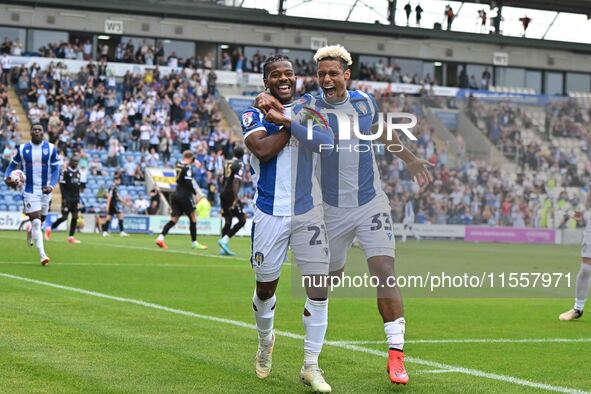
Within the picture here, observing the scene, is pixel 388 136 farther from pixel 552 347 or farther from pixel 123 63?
pixel 123 63

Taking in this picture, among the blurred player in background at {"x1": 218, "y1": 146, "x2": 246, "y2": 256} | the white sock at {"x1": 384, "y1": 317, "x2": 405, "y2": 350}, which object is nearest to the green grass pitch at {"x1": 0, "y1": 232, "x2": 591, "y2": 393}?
the white sock at {"x1": 384, "y1": 317, "x2": 405, "y2": 350}

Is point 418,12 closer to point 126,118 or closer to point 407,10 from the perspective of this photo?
point 407,10

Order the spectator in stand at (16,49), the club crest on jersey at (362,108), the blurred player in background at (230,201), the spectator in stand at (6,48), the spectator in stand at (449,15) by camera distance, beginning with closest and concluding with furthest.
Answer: the club crest on jersey at (362,108) → the blurred player in background at (230,201) → the spectator in stand at (16,49) → the spectator in stand at (6,48) → the spectator in stand at (449,15)

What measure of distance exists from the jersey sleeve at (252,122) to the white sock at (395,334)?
1.70m

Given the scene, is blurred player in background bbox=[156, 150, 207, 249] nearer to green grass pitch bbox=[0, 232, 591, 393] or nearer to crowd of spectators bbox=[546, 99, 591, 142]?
green grass pitch bbox=[0, 232, 591, 393]

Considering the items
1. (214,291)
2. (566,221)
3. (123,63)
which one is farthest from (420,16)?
(214,291)

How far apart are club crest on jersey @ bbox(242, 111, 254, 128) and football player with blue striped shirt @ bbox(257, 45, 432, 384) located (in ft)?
2.14

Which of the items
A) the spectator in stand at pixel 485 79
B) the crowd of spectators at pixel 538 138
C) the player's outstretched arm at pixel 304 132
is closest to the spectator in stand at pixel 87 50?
the spectator in stand at pixel 485 79

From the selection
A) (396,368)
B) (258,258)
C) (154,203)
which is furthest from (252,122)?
(154,203)

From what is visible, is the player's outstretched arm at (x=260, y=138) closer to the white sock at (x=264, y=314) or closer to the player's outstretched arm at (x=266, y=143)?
the player's outstretched arm at (x=266, y=143)

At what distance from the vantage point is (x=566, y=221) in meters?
25.5

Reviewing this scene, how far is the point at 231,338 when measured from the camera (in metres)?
10.1

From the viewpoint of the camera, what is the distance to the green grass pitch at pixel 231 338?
305 inches

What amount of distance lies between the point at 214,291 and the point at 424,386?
26.0 feet
